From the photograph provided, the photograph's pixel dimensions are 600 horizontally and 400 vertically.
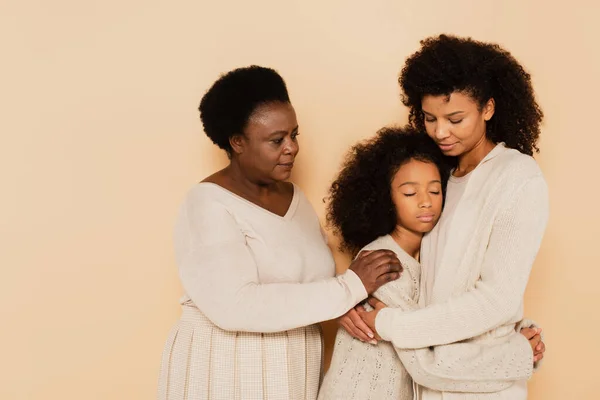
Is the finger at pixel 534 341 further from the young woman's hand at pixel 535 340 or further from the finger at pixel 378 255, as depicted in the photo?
the finger at pixel 378 255

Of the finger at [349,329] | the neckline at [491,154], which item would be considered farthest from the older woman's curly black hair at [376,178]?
the finger at [349,329]

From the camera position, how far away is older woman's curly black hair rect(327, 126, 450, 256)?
86.2 inches

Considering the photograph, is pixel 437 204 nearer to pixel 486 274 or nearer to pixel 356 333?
pixel 486 274

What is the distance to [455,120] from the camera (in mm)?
2043

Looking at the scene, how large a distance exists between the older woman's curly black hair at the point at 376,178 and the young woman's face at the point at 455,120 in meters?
0.11

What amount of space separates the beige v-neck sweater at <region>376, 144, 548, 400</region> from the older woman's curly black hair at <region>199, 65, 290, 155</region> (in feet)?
2.26

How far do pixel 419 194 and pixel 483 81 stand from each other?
383 mm

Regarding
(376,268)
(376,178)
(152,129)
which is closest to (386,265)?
(376,268)

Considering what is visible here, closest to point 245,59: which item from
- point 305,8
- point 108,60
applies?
point 305,8

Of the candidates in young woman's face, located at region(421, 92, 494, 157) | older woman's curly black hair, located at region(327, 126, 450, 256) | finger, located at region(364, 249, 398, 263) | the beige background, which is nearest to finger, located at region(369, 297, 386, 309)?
finger, located at region(364, 249, 398, 263)

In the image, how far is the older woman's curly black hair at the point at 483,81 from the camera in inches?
79.4

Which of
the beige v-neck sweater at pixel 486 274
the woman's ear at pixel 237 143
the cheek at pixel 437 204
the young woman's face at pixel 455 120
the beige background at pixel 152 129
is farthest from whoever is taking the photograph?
the beige background at pixel 152 129

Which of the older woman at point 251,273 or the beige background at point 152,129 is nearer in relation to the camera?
the older woman at point 251,273

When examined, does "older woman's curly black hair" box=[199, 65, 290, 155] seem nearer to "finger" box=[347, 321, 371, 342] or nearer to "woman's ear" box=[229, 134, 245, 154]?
"woman's ear" box=[229, 134, 245, 154]
